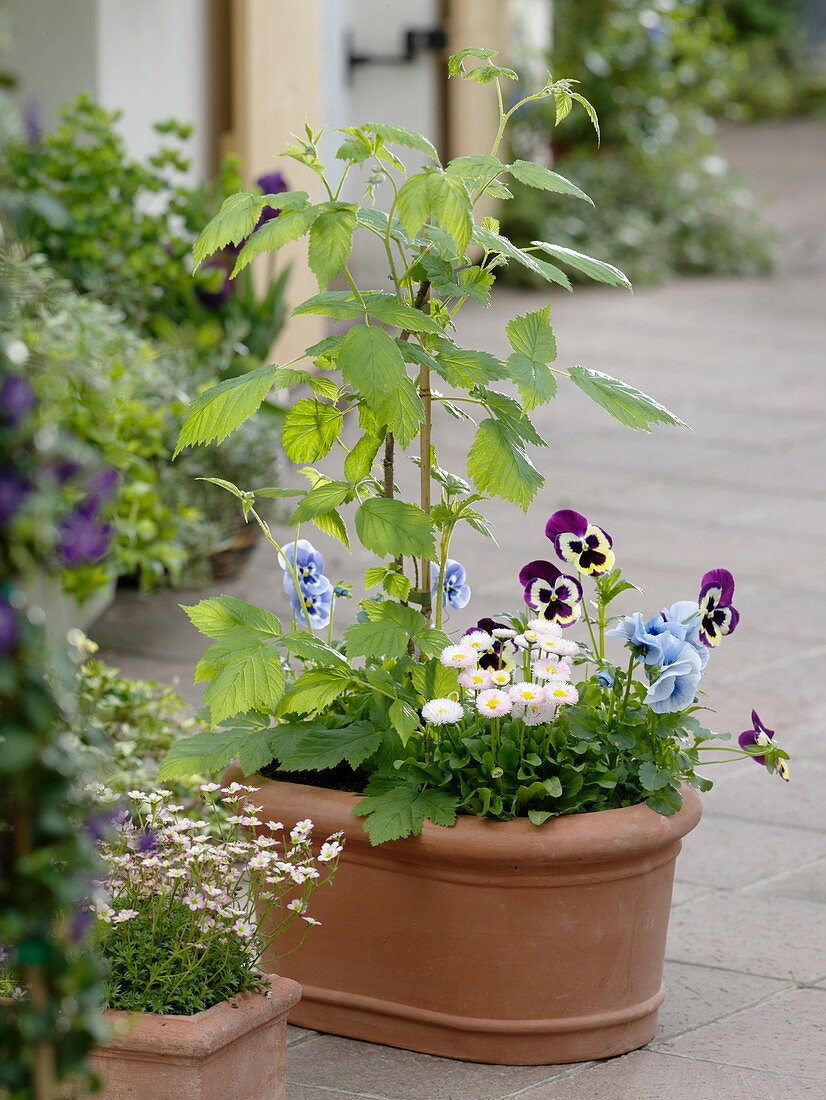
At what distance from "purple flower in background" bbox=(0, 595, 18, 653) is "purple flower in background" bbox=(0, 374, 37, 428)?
148mm

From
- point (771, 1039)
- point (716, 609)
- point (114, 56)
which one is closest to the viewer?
point (716, 609)

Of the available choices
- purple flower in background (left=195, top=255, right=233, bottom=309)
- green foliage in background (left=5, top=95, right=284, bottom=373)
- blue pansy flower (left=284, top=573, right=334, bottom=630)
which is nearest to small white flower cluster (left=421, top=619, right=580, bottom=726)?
blue pansy flower (left=284, top=573, right=334, bottom=630)

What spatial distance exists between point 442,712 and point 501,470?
368 mm

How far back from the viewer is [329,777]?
2.69m

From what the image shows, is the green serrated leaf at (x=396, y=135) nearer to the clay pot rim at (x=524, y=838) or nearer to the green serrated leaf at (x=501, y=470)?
the green serrated leaf at (x=501, y=470)

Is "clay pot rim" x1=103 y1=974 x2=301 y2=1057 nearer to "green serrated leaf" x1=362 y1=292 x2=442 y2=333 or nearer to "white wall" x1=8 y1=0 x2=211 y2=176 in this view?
"green serrated leaf" x1=362 y1=292 x2=442 y2=333

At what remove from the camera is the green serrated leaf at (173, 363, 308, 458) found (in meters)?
2.39

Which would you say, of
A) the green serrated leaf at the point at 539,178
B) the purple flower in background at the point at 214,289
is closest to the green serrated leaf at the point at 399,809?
the green serrated leaf at the point at 539,178

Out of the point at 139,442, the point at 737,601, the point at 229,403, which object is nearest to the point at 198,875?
the point at 229,403

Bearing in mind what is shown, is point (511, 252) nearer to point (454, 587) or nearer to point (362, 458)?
point (362, 458)

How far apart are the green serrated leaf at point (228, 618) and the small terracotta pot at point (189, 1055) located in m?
0.59

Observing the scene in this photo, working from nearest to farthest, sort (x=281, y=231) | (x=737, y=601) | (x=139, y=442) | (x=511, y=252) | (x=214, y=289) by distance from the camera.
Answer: (x=281, y=231) < (x=511, y=252) < (x=139, y=442) < (x=737, y=601) < (x=214, y=289)

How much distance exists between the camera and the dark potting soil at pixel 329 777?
2.66 metres

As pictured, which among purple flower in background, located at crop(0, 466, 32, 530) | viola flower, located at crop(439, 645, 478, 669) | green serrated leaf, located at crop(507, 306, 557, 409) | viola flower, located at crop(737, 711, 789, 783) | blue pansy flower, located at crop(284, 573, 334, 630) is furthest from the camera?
blue pansy flower, located at crop(284, 573, 334, 630)
